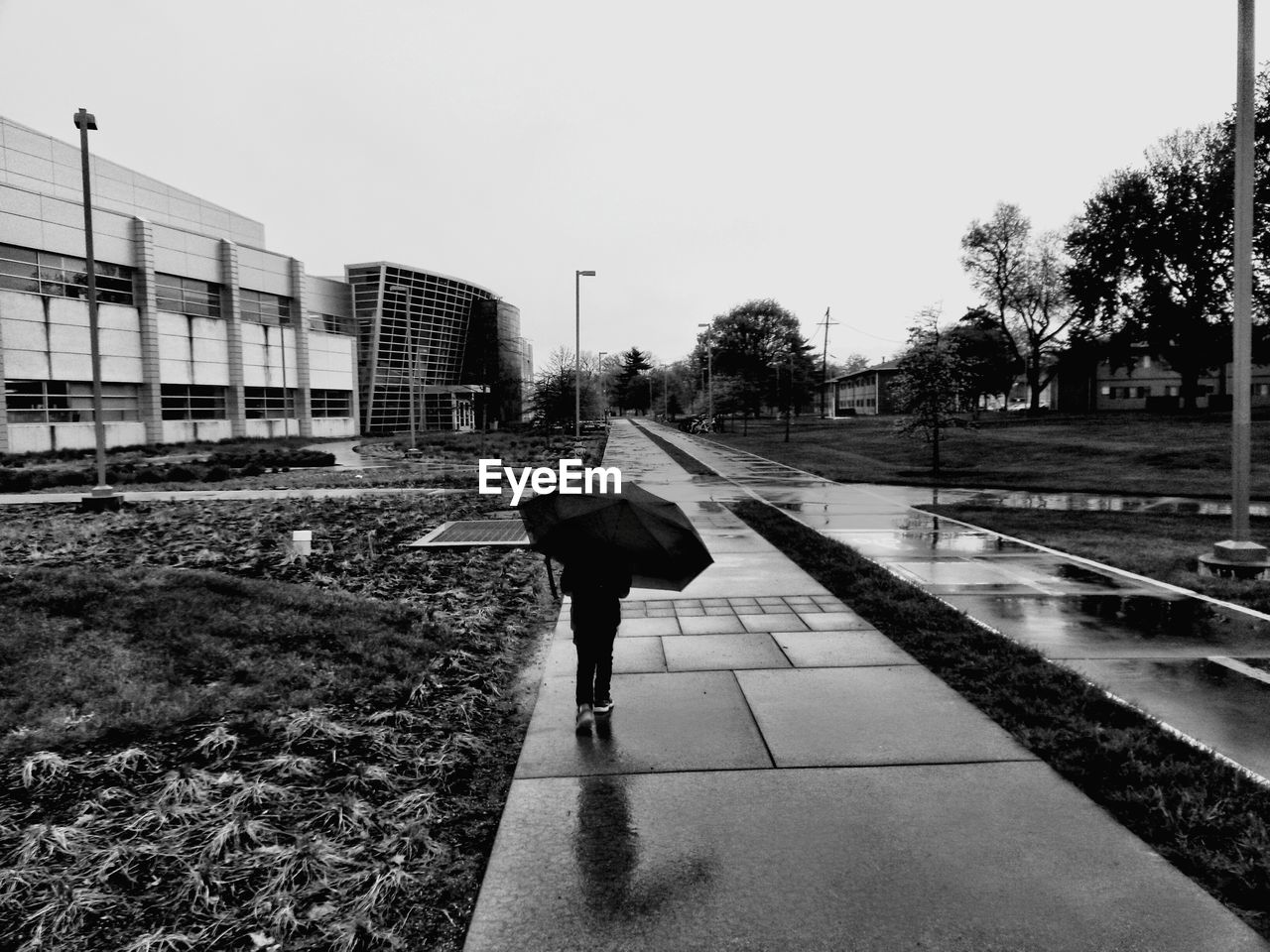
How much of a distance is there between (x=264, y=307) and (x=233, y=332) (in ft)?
14.1

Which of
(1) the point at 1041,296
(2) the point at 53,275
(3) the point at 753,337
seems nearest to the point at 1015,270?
(1) the point at 1041,296

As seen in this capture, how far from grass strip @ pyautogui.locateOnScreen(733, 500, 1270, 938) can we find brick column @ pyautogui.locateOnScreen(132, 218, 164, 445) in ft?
147

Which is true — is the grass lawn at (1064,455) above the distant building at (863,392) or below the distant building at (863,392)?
below

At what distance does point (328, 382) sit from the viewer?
56.7m

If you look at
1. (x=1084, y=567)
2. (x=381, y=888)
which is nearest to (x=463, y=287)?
(x=1084, y=567)

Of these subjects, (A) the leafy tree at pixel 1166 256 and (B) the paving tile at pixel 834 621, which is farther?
(A) the leafy tree at pixel 1166 256

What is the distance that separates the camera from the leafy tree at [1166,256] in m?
48.8

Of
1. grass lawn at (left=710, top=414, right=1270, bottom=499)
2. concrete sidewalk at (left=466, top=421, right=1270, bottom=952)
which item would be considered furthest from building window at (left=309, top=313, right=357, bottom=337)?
concrete sidewalk at (left=466, top=421, right=1270, bottom=952)

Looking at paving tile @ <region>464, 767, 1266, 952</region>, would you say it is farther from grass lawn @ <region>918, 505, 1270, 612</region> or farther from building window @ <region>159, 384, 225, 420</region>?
building window @ <region>159, 384, 225, 420</region>

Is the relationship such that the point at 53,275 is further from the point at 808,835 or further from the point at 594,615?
the point at 808,835

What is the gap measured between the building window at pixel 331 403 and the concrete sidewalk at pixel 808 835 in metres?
54.7

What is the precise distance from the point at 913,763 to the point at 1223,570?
275 inches

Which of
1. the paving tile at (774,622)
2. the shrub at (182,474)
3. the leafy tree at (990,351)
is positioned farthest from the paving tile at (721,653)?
the leafy tree at (990,351)

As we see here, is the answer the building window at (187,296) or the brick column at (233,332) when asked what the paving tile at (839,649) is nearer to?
the building window at (187,296)
